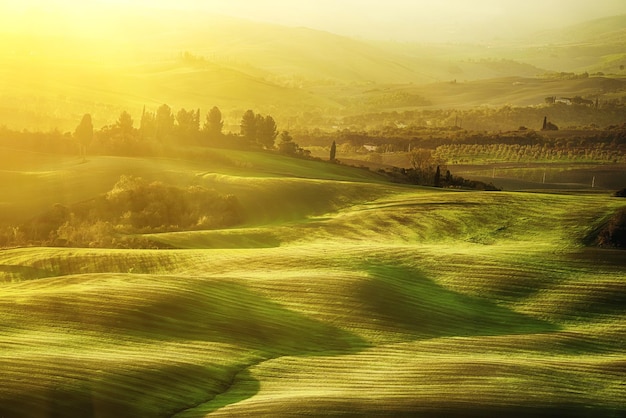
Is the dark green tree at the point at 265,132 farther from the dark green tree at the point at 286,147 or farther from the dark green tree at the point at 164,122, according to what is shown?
the dark green tree at the point at 164,122

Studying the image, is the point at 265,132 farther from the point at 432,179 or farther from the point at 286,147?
the point at 432,179

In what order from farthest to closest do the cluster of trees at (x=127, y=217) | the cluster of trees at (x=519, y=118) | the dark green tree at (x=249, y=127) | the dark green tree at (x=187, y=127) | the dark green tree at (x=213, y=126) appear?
the cluster of trees at (x=519, y=118), the dark green tree at (x=249, y=127), the dark green tree at (x=213, y=126), the dark green tree at (x=187, y=127), the cluster of trees at (x=127, y=217)

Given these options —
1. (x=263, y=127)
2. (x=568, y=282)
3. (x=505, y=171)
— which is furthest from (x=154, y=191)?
(x=505, y=171)

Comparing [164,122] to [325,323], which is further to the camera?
[164,122]

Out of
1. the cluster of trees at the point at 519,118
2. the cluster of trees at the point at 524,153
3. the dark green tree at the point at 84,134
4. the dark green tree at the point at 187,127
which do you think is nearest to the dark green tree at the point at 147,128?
the dark green tree at the point at 187,127

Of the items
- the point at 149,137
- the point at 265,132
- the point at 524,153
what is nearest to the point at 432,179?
the point at 265,132
